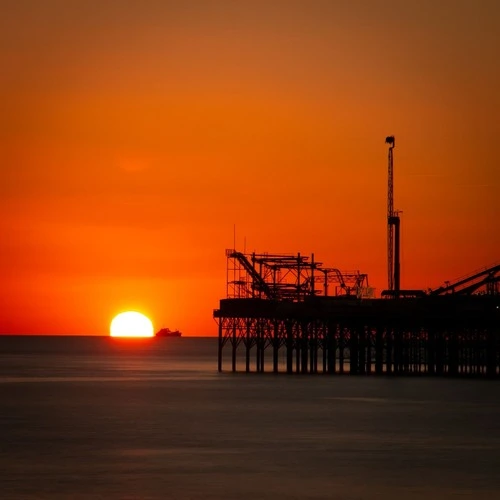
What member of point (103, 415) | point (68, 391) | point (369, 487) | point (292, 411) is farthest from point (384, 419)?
point (68, 391)

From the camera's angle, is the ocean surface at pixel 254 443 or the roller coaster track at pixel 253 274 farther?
the roller coaster track at pixel 253 274

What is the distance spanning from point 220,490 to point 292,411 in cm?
3424

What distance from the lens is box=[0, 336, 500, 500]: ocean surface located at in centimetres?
4472

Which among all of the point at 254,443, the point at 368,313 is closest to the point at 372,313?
the point at 368,313

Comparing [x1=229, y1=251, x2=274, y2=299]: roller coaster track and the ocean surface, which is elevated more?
[x1=229, y1=251, x2=274, y2=299]: roller coaster track

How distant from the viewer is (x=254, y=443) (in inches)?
2322

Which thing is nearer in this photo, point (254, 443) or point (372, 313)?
point (254, 443)

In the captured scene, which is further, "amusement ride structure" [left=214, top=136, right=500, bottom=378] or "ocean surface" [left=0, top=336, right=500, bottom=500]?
"amusement ride structure" [left=214, top=136, right=500, bottom=378]

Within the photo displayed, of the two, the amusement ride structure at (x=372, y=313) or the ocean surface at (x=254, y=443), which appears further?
the amusement ride structure at (x=372, y=313)

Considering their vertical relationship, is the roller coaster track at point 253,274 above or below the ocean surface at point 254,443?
above

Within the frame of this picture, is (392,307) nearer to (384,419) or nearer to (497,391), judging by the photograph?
(497,391)

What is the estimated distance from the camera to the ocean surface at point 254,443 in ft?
147

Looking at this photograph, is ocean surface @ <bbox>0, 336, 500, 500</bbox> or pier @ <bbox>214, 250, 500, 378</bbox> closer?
ocean surface @ <bbox>0, 336, 500, 500</bbox>

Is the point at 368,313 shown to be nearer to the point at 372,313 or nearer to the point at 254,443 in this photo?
the point at 372,313
